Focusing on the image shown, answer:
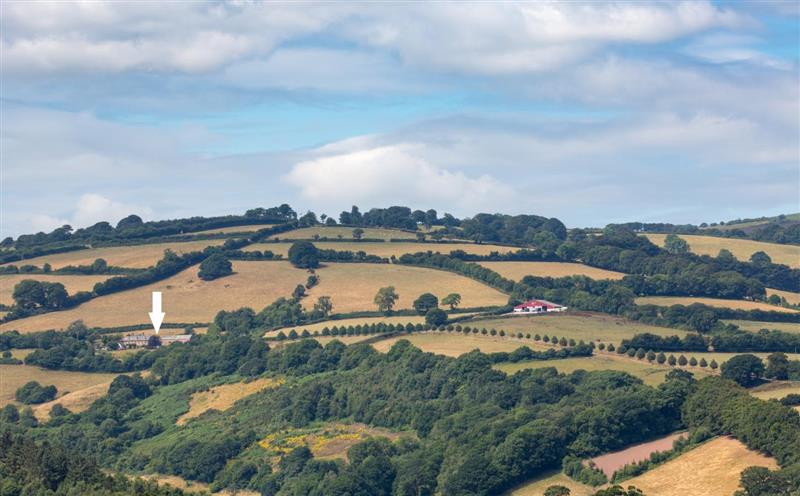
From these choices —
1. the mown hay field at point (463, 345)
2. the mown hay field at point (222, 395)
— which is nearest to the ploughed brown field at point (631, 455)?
the mown hay field at point (463, 345)

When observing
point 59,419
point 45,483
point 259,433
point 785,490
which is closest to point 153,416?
point 59,419

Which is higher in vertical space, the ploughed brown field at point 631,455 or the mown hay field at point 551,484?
the ploughed brown field at point 631,455

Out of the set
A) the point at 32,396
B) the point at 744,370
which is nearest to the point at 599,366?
the point at 744,370

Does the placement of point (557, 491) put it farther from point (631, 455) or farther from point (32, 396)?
point (32, 396)

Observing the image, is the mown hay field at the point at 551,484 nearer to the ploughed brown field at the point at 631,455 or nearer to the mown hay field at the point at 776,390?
the ploughed brown field at the point at 631,455

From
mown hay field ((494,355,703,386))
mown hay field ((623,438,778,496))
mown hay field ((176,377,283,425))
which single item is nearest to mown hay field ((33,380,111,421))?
mown hay field ((176,377,283,425))

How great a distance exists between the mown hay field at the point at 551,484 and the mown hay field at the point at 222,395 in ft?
193

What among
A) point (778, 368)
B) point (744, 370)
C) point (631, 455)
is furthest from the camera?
point (778, 368)

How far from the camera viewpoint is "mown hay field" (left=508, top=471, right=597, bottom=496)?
138 meters

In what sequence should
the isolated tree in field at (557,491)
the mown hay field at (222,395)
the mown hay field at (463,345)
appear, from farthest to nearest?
the mown hay field at (222,395)
the mown hay field at (463,345)
the isolated tree in field at (557,491)

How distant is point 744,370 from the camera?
166 m

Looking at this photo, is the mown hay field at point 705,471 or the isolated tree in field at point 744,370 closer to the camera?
the mown hay field at point 705,471

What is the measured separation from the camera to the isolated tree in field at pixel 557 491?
12821 centimetres

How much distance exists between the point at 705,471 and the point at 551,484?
55.6 feet
